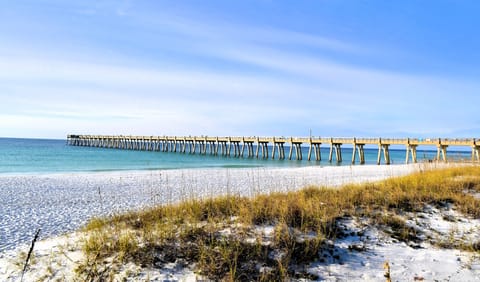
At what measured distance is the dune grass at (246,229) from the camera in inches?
173

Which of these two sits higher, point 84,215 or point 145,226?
point 145,226

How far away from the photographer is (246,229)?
534 centimetres

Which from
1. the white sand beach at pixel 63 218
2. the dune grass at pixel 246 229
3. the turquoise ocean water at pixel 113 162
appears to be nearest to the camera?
the dune grass at pixel 246 229

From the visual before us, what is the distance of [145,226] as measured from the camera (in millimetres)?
5711

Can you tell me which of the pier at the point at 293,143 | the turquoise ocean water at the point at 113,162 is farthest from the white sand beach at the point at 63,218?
the pier at the point at 293,143

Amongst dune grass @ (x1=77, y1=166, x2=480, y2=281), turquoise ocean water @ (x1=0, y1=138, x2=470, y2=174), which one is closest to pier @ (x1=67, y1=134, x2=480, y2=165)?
turquoise ocean water @ (x1=0, y1=138, x2=470, y2=174)

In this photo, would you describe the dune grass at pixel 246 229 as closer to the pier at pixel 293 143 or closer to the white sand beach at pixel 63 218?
the white sand beach at pixel 63 218

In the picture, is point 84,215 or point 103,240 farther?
point 84,215

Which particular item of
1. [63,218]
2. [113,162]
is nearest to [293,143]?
[113,162]

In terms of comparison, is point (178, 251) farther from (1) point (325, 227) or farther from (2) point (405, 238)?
(2) point (405, 238)

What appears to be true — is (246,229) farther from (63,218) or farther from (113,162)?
(113,162)

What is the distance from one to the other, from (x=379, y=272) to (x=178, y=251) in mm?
2600

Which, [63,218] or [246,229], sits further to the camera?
[63,218]

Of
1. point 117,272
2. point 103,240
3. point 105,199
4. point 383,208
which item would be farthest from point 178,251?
point 105,199
